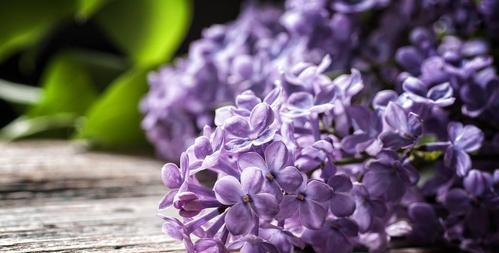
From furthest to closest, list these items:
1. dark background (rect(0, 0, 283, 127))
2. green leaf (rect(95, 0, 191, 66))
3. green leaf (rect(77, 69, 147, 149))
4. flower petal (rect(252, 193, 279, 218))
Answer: dark background (rect(0, 0, 283, 127)) → green leaf (rect(95, 0, 191, 66)) → green leaf (rect(77, 69, 147, 149)) → flower petal (rect(252, 193, 279, 218))

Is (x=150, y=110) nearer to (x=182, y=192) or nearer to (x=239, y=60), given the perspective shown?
(x=239, y=60)

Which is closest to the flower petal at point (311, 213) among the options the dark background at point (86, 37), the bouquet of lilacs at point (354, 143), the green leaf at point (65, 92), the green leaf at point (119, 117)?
the bouquet of lilacs at point (354, 143)

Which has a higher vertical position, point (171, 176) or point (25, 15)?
point (25, 15)

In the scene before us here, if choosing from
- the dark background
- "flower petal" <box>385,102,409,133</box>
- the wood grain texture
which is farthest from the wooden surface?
the dark background

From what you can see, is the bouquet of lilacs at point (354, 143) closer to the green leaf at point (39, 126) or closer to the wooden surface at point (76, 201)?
the wooden surface at point (76, 201)

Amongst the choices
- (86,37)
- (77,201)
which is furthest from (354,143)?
(86,37)

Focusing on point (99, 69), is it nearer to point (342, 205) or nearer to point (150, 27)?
point (150, 27)

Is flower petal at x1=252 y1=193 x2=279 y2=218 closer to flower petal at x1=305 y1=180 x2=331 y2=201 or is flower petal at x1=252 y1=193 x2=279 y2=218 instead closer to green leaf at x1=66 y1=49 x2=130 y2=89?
flower petal at x1=305 y1=180 x2=331 y2=201

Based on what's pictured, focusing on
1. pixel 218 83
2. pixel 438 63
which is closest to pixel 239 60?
pixel 218 83
